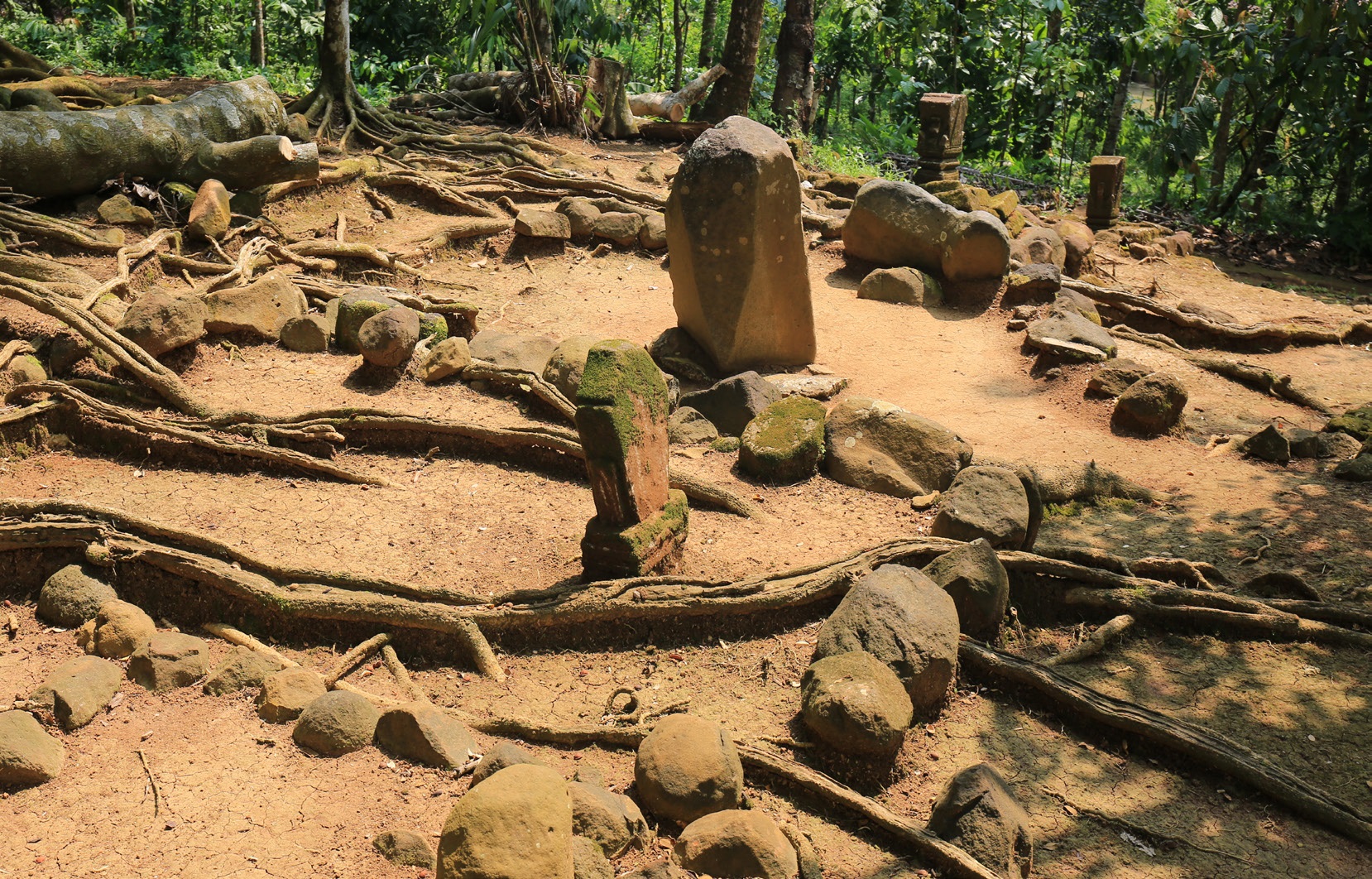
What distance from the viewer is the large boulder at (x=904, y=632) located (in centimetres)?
434

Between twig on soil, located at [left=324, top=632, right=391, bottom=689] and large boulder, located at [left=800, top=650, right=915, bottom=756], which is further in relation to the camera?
twig on soil, located at [left=324, top=632, right=391, bottom=689]

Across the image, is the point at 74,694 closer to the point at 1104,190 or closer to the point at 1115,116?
the point at 1104,190

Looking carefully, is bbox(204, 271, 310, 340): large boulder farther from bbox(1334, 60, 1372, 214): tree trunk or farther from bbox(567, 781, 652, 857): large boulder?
bbox(1334, 60, 1372, 214): tree trunk

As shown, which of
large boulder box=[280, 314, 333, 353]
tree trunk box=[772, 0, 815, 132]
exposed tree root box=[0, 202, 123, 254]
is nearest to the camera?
large boulder box=[280, 314, 333, 353]

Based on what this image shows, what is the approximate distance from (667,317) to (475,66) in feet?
46.6

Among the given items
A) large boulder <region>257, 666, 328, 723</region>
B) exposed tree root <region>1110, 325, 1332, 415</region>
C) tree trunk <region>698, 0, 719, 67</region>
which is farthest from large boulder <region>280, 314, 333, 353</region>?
tree trunk <region>698, 0, 719, 67</region>

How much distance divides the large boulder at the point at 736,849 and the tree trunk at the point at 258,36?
1558 cm

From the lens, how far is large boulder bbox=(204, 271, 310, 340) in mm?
6719

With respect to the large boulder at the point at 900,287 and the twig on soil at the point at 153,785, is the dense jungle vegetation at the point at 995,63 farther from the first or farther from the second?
the twig on soil at the point at 153,785

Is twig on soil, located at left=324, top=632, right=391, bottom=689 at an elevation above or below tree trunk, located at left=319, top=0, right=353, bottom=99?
below

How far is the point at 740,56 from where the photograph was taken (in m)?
13.6

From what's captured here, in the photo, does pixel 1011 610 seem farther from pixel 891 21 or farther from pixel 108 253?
pixel 891 21

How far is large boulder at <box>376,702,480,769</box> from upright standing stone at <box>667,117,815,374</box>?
165 inches

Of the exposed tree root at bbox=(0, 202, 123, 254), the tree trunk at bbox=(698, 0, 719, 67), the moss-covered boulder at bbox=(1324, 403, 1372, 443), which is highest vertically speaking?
the tree trunk at bbox=(698, 0, 719, 67)
